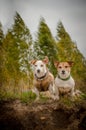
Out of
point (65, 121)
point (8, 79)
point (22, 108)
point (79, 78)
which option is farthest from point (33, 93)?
point (8, 79)

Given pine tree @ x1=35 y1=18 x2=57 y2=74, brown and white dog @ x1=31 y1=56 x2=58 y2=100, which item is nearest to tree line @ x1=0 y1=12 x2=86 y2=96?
pine tree @ x1=35 y1=18 x2=57 y2=74

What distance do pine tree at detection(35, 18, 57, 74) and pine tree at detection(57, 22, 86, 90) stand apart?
0.10 meters

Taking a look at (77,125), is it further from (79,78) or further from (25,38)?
(25,38)

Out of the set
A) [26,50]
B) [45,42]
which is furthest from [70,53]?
[26,50]

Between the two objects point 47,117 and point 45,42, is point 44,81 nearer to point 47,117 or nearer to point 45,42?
point 47,117

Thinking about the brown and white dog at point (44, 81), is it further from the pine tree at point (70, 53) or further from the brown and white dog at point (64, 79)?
the pine tree at point (70, 53)

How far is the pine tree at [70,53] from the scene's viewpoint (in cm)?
416

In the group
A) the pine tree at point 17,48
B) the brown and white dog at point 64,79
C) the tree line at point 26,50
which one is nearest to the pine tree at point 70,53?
the tree line at point 26,50

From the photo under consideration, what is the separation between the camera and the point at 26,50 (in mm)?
4344

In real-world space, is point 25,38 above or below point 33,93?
above

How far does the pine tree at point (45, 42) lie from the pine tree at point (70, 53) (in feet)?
0.32

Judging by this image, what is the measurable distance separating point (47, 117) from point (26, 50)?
165 centimetres

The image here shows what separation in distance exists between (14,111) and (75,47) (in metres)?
1.75

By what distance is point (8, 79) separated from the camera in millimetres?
4402
